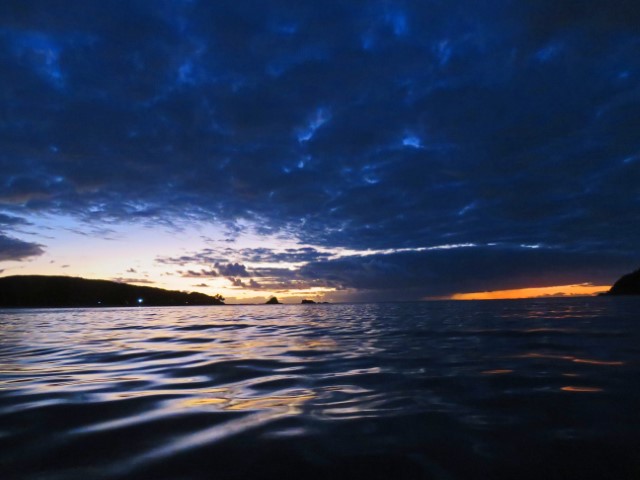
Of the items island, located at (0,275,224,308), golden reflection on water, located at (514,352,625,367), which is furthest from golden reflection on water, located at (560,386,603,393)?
island, located at (0,275,224,308)

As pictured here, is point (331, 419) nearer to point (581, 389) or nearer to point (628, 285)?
point (581, 389)

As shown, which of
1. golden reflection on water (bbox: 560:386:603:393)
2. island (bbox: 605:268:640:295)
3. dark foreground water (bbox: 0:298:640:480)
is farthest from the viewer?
island (bbox: 605:268:640:295)

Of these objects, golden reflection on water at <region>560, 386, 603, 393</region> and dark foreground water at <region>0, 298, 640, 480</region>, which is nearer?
dark foreground water at <region>0, 298, 640, 480</region>

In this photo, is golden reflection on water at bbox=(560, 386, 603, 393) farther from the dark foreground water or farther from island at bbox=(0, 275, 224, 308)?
island at bbox=(0, 275, 224, 308)

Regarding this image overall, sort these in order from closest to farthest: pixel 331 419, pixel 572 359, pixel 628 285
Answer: pixel 331 419, pixel 572 359, pixel 628 285

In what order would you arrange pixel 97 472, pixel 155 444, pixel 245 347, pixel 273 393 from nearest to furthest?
1. pixel 97 472
2. pixel 155 444
3. pixel 273 393
4. pixel 245 347

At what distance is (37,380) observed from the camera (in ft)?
23.4

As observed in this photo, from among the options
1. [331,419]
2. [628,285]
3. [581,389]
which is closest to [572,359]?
[581,389]

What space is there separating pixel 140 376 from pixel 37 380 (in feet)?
6.50

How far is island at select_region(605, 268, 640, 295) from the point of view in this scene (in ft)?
533

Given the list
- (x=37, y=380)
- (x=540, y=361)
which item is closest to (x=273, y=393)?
Answer: (x=37, y=380)

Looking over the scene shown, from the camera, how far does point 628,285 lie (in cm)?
16775

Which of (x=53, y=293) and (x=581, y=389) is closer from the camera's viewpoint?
(x=581, y=389)

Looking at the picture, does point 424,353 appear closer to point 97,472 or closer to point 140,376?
point 140,376
